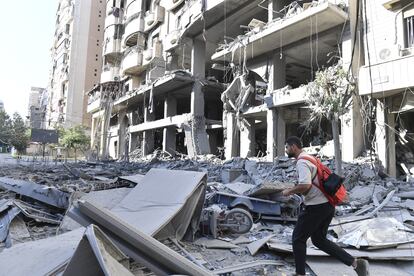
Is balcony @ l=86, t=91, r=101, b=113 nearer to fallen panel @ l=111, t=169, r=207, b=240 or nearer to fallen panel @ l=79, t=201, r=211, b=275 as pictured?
fallen panel @ l=111, t=169, r=207, b=240

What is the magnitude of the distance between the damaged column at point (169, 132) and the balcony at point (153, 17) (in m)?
7.69

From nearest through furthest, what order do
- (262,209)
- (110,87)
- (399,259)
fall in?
(399,259) < (262,209) < (110,87)

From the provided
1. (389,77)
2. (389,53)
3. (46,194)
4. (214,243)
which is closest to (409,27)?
(389,53)

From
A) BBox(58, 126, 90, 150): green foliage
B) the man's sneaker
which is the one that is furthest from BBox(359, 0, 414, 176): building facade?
BBox(58, 126, 90, 150): green foliage

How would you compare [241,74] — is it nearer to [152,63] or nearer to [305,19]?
[305,19]

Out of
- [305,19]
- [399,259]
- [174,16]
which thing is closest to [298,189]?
[399,259]

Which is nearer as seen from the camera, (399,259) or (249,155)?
(399,259)

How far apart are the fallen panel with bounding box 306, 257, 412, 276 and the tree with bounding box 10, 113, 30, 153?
61002mm

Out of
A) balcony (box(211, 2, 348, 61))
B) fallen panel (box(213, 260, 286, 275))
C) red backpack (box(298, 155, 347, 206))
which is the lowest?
fallen panel (box(213, 260, 286, 275))

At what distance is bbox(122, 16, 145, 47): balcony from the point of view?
3434cm

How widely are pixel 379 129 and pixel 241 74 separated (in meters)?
9.23

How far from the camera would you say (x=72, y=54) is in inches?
2297

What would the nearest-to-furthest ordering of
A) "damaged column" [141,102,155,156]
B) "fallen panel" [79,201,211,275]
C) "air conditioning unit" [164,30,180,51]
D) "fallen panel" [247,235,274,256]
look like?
1. "fallen panel" [79,201,211,275]
2. "fallen panel" [247,235,274,256]
3. "air conditioning unit" [164,30,180,51]
4. "damaged column" [141,102,155,156]

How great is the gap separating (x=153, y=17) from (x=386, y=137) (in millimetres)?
25148
